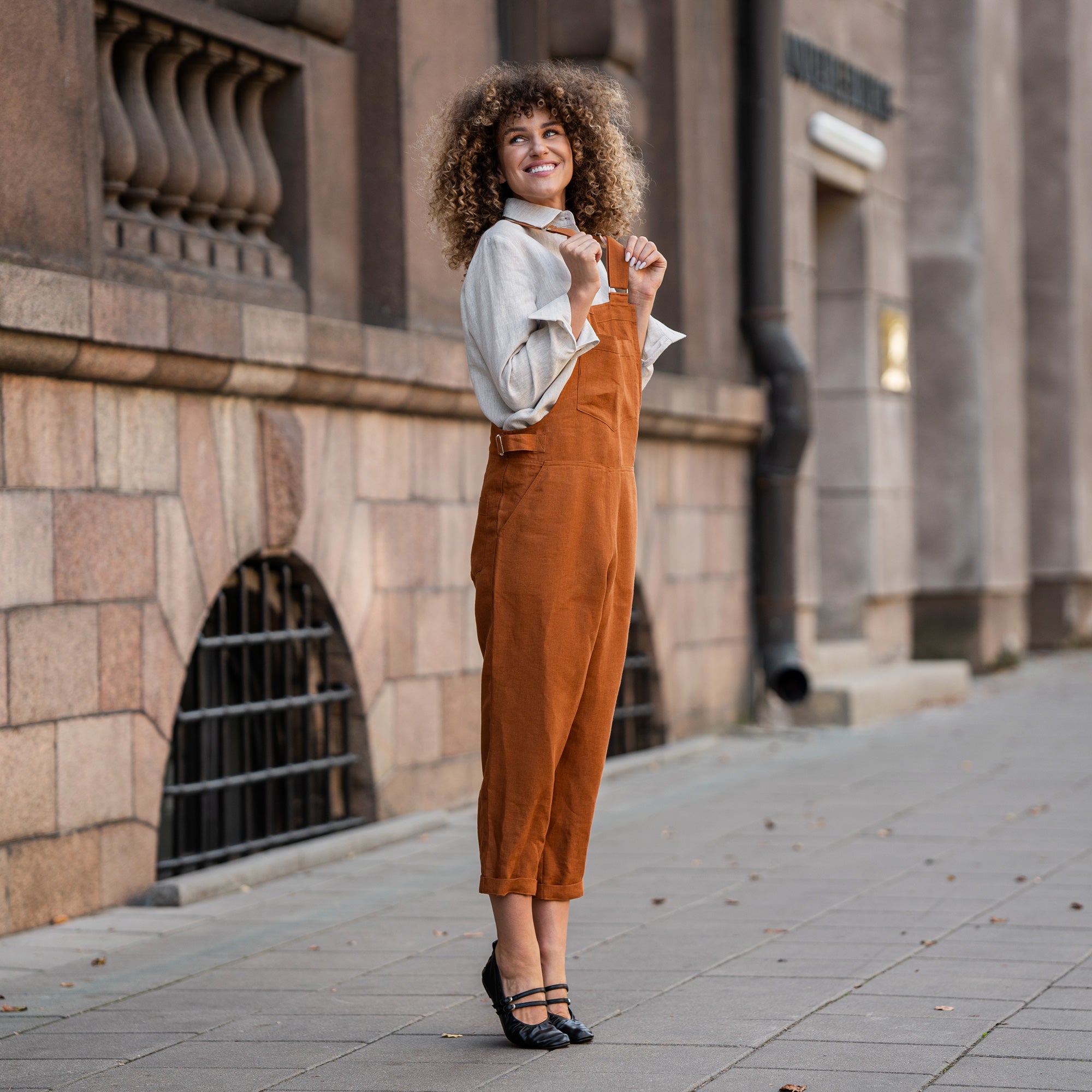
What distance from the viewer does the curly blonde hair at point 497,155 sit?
4.29 meters

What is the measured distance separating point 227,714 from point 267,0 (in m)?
2.81

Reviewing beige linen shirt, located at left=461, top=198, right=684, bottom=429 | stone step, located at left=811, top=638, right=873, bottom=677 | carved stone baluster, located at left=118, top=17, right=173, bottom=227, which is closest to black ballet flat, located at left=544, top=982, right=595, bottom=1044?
beige linen shirt, located at left=461, top=198, right=684, bottom=429

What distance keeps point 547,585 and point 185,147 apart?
3.37m

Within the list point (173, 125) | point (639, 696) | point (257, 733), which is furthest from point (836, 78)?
point (257, 733)

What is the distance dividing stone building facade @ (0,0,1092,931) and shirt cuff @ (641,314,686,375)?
1932 millimetres

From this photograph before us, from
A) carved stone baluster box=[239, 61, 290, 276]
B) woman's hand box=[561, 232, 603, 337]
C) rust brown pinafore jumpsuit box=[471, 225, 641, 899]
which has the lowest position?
rust brown pinafore jumpsuit box=[471, 225, 641, 899]

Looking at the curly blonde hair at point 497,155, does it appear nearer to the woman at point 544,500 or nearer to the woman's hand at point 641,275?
the woman at point 544,500

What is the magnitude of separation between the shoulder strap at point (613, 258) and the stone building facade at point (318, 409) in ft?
6.02

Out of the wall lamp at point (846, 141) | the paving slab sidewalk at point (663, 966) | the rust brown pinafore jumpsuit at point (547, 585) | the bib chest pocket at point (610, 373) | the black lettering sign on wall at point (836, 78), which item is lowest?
the paving slab sidewalk at point (663, 966)

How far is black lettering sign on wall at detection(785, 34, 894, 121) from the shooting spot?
11852mm

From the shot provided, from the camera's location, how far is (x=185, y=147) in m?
6.89

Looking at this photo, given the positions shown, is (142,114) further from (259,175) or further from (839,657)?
(839,657)

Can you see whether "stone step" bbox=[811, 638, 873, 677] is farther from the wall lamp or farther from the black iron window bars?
the black iron window bars

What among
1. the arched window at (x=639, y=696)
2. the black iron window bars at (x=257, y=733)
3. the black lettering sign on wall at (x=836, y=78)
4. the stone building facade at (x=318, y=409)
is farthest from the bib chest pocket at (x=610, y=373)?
the black lettering sign on wall at (x=836, y=78)
